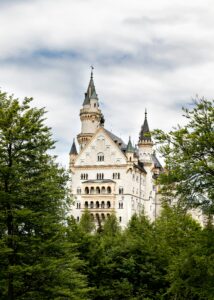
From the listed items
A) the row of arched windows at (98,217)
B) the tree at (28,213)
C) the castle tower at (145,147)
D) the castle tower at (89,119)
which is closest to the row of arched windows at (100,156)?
the castle tower at (89,119)

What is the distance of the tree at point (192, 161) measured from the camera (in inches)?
920

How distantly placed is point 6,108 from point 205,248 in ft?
39.1

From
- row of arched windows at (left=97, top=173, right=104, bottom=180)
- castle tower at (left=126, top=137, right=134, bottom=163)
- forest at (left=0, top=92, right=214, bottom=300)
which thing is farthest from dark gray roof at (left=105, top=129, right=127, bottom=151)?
forest at (left=0, top=92, right=214, bottom=300)

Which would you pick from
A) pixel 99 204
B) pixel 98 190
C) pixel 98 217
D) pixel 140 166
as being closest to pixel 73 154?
pixel 98 190

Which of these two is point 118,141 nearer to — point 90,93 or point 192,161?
point 90,93

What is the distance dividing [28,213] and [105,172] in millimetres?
86597

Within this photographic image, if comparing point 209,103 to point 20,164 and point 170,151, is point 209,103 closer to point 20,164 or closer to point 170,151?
point 170,151

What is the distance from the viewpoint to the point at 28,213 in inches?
961

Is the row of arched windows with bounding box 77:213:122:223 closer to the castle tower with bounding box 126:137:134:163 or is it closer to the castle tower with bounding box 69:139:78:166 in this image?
the castle tower with bounding box 126:137:134:163

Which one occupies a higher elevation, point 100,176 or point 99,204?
point 100,176

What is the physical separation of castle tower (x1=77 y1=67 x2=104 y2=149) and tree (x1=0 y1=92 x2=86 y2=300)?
90.2 meters

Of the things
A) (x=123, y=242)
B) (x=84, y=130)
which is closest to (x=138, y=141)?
(x=84, y=130)

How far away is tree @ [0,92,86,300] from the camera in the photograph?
25.0 meters

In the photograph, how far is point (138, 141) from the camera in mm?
120500
